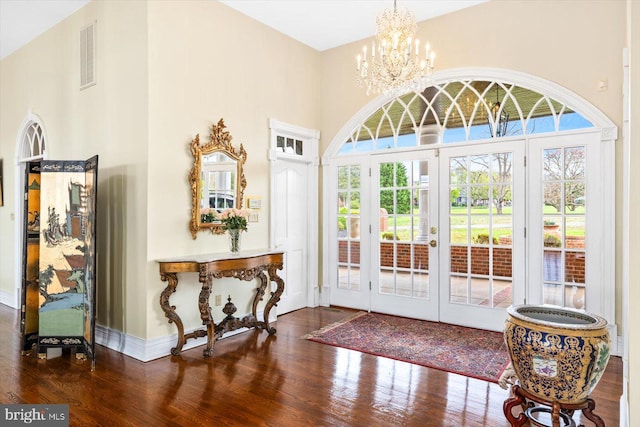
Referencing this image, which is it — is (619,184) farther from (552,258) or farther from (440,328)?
(440,328)

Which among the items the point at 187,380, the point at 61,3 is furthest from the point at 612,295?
the point at 61,3

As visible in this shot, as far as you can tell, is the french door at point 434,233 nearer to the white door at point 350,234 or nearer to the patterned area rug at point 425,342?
the white door at point 350,234

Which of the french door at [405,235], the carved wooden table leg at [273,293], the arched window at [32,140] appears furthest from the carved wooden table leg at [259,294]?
the arched window at [32,140]

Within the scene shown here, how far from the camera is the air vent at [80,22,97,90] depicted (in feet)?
13.8

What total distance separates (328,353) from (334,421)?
1.24 metres

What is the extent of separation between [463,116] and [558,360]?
320 centimetres

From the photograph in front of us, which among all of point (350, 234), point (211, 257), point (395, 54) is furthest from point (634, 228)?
point (350, 234)

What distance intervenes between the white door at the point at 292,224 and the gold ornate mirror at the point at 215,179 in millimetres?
594

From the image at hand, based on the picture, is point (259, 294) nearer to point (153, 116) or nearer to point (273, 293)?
point (273, 293)

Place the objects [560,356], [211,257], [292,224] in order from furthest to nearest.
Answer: [292,224]
[211,257]
[560,356]

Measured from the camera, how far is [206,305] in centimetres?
366

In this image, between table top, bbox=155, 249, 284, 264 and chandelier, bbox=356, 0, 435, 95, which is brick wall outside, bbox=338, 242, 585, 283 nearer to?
table top, bbox=155, 249, 284, 264

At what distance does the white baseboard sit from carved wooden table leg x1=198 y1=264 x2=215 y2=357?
1.06ft

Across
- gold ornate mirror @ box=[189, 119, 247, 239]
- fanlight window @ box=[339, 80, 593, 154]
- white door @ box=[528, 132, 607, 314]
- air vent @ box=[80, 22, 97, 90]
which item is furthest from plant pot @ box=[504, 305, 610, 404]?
air vent @ box=[80, 22, 97, 90]
